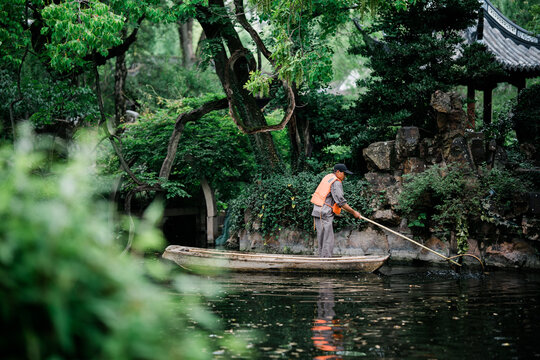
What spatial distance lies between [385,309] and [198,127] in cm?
1022

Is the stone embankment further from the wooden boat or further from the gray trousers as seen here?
the wooden boat

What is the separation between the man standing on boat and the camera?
37.8 feet

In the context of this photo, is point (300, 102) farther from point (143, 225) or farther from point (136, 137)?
point (143, 225)

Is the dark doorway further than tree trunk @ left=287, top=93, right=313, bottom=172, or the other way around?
the dark doorway

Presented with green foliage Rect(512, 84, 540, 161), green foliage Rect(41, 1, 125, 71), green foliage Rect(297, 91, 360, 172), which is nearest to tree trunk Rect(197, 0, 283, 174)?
green foliage Rect(297, 91, 360, 172)

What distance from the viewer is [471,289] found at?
9.23m

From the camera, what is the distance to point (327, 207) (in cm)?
1166

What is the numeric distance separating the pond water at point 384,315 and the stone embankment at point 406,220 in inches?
41.1

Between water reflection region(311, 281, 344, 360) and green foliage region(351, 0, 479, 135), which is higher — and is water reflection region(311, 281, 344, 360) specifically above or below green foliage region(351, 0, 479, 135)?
below

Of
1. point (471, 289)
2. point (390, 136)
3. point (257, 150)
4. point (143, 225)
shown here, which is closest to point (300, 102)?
point (257, 150)

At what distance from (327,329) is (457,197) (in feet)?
22.6

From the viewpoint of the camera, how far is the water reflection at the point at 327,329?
5586 mm

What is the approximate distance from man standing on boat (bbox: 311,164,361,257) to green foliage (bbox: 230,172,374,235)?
174 centimetres

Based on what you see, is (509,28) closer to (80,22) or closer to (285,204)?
(285,204)
